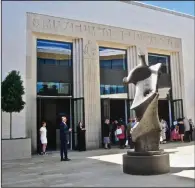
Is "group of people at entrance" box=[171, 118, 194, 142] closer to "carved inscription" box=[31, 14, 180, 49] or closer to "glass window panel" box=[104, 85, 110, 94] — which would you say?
"glass window panel" box=[104, 85, 110, 94]

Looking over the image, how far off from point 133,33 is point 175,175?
38.9ft

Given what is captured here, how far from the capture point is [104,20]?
643 inches

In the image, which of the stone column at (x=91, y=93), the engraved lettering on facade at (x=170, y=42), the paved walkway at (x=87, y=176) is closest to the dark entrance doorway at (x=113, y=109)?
the stone column at (x=91, y=93)

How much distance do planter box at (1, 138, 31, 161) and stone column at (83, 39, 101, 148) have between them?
4057 millimetres

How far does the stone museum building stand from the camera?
44.8 feet

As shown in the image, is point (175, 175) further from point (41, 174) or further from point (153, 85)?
point (41, 174)

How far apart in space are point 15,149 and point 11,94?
227cm

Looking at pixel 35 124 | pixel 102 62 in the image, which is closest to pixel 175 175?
pixel 35 124

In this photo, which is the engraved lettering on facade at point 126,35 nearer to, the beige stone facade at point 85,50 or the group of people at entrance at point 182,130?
the beige stone facade at point 85,50

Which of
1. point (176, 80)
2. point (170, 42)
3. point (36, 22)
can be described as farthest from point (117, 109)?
point (36, 22)

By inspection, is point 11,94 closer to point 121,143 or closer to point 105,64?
point 121,143

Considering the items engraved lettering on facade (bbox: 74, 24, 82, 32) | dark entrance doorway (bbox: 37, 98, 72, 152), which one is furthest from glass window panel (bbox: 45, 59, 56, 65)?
engraved lettering on facade (bbox: 74, 24, 82, 32)

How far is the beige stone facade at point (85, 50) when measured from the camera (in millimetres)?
13883

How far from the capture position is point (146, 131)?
7.47 metres
